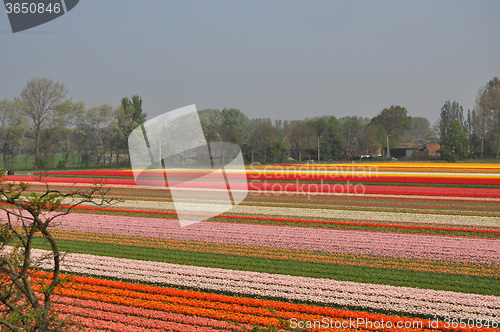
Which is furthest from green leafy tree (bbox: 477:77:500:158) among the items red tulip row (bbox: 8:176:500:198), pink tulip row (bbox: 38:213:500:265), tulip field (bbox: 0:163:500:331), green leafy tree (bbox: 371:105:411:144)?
pink tulip row (bbox: 38:213:500:265)

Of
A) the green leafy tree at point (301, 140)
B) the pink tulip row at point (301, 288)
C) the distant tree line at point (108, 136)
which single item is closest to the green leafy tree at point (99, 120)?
the distant tree line at point (108, 136)

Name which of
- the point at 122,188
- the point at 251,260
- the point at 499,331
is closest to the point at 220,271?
the point at 251,260

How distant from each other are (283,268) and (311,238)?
4.18 m

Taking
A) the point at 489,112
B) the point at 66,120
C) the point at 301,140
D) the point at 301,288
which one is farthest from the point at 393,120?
the point at 301,288

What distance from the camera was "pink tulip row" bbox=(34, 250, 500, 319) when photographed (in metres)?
9.82

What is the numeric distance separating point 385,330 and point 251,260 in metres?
5.76

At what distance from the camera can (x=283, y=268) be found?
42.2ft

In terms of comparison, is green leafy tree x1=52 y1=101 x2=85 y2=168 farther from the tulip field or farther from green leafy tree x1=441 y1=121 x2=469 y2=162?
green leafy tree x1=441 y1=121 x2=469 y2=162

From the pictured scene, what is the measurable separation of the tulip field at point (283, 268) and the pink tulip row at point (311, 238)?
0.07 m

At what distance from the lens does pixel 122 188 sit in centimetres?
3531

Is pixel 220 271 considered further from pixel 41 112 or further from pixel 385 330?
pixel 41 112

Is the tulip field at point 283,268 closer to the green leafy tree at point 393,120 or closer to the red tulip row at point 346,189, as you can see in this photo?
the red tulip row at point 346,189

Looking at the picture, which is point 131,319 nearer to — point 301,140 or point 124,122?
point 124,122

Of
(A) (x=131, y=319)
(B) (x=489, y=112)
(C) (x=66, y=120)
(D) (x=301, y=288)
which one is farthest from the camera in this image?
(B) (x=489, y=112)
